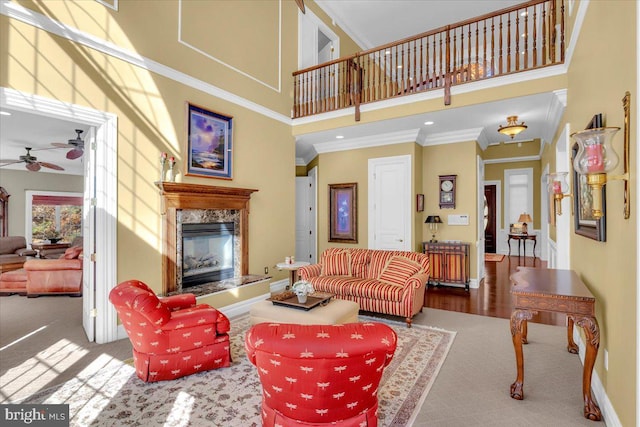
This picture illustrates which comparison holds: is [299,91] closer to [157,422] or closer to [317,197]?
[317,197]

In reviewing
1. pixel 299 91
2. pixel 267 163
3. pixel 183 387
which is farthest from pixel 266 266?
pixel 299 91

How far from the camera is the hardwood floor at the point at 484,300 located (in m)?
4.66

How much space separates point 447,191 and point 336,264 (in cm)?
305

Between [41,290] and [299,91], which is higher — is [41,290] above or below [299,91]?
below

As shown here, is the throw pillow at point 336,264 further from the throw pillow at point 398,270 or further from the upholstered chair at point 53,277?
the upholstered chair at point 53,277

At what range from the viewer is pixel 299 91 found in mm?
6402

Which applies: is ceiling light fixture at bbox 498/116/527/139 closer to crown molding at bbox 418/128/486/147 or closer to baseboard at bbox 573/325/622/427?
crown molding at bbox 418/128/486/147

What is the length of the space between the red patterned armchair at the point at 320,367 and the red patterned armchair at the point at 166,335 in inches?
51.6

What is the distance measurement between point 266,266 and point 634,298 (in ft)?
15.7

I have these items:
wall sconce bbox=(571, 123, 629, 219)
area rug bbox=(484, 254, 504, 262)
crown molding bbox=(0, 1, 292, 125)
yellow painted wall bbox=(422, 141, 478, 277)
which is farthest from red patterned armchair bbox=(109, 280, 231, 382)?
area rug bbox=(484, 254, 504, 262)

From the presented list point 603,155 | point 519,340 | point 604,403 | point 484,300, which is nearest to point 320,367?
point 519,340

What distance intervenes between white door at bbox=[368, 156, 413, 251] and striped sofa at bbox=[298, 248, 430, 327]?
1711mm

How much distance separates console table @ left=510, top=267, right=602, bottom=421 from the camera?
2.27m

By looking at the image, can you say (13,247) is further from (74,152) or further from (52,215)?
(74,152)
